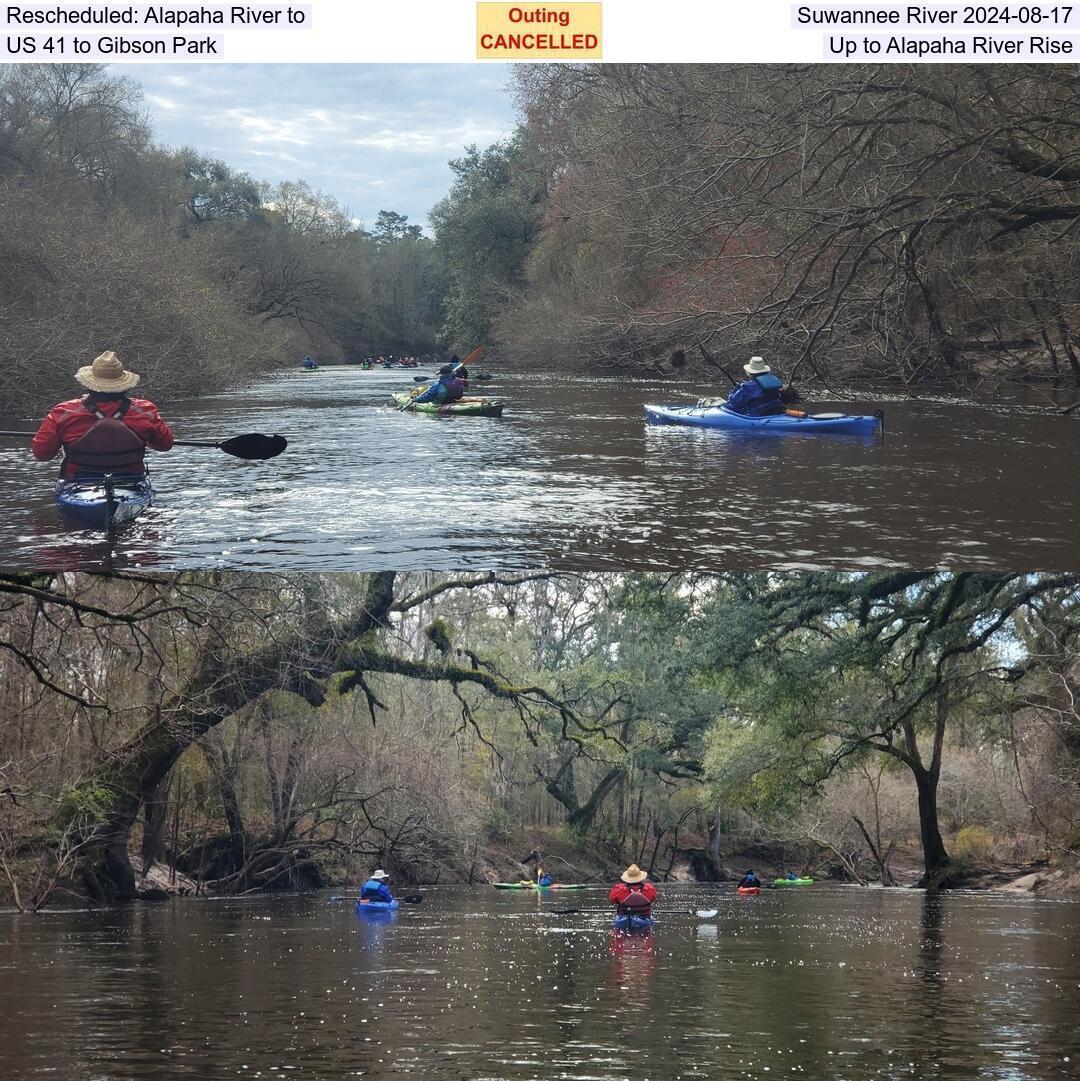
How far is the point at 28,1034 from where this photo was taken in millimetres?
9617

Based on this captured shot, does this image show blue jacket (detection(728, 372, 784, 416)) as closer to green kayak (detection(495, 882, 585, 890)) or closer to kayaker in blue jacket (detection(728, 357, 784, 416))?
kayaker in blue jacket (detection(728, 357, 784, 416))

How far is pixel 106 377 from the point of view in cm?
1269

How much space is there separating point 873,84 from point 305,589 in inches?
371

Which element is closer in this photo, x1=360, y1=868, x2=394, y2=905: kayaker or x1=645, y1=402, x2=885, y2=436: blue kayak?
x1=645, y1=402, x2=885, y2=436: blue kayak

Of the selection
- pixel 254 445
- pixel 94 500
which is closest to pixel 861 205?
pixel 254 445

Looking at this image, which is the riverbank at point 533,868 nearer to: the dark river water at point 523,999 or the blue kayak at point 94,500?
the dark river water at point 523,999

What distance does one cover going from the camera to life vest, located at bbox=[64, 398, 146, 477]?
1295 cm

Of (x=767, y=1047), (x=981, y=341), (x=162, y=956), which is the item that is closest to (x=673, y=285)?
(x=981, y=341)

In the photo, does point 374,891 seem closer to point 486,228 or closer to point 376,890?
point 376,890

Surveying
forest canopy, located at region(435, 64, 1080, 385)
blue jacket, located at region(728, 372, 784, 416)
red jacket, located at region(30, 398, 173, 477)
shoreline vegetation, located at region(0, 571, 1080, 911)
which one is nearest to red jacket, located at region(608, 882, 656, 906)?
shoreline vegetation, located at region(0, 571, 1080, 911)

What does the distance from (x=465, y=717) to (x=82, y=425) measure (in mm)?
9959

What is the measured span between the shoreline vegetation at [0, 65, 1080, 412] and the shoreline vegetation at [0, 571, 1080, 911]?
4.31m

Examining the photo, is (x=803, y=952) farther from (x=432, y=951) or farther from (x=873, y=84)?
(x=873, y=84)

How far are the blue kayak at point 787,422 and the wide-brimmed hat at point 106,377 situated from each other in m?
11.3
